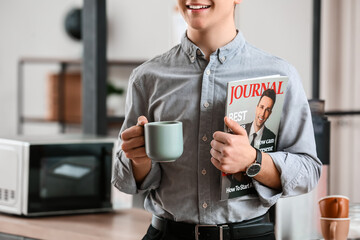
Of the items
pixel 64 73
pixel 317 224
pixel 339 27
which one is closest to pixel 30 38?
pixel 64 73

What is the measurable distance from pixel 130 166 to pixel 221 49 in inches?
11.5

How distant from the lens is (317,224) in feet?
5.25

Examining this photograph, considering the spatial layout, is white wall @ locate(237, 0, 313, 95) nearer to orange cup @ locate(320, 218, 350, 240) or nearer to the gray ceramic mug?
orange cup @ locate(320, 218, 350, 240)

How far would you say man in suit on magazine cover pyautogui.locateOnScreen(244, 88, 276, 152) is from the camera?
107 centimetres

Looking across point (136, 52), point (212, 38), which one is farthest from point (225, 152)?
point (136, 52)

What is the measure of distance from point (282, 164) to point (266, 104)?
0.12m

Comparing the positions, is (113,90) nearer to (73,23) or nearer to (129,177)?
(73,23)

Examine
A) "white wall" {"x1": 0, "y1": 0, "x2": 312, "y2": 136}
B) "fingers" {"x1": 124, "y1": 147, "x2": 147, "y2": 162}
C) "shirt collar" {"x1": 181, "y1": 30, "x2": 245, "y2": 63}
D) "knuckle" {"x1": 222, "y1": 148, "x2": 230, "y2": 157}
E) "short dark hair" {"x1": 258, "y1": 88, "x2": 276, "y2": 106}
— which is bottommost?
"fingers" {"x1": 124, "y1": 147, "x2": 147, "y2": 162}

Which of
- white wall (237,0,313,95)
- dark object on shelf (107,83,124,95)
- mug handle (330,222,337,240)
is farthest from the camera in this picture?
dark object on shelf (107,83,124,95)

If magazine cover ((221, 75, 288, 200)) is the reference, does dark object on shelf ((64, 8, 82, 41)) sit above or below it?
above

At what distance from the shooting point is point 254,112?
108 centimetres

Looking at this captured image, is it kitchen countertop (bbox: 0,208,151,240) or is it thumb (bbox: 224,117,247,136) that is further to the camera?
kitchen countertop (bbox: 0,208,151,240)

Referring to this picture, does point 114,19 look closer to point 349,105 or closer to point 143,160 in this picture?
point 349,105

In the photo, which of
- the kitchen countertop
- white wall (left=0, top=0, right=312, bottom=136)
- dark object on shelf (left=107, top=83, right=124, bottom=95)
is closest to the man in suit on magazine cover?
the kitchen countertop
